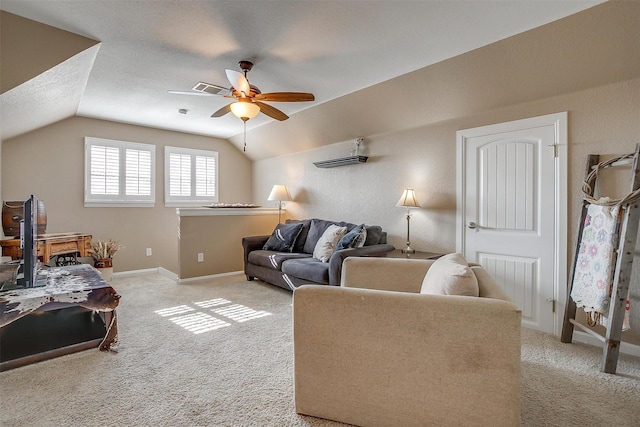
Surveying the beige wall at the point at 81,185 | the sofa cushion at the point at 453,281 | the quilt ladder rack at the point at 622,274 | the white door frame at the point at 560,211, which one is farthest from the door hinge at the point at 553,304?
the beige wall at the point at 81,185

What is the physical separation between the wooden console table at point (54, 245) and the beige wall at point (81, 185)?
640 millimetres

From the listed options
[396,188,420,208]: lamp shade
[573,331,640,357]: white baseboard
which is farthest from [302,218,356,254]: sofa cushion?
[573,331,640,357]: white baseboard

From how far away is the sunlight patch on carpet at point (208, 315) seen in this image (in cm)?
289

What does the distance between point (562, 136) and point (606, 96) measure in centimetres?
39

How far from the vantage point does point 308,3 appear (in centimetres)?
209

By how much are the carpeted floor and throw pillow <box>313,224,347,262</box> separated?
0.97 meters

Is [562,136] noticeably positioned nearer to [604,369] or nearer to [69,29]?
[604,369]

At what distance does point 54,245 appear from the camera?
3.84m

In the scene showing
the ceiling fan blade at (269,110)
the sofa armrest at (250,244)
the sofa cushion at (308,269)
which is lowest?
the sofa cushion at (308,269)

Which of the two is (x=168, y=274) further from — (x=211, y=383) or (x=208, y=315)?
(x=211, y=383)

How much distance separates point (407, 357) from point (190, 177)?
5.34 metres

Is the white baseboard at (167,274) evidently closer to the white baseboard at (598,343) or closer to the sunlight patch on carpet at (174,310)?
the sunlight patch on carpet at (174,310)

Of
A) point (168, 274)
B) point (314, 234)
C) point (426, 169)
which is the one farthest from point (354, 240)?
point (168, 274)

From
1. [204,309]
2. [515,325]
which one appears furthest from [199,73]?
[515,325]
